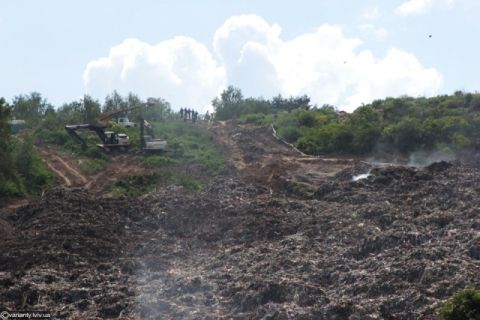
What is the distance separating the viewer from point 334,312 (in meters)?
14.6

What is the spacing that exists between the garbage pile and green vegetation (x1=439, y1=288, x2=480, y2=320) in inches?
49.9

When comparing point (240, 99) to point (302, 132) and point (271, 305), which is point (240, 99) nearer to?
point (302, 132)

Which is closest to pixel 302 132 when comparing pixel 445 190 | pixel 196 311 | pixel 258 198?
pixel 258 198

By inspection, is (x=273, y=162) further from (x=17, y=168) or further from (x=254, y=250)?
(x=254, y=250)

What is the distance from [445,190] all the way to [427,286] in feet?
24.3

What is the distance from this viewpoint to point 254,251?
63.3 ft

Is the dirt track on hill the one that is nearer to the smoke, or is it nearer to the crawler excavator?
the smoke

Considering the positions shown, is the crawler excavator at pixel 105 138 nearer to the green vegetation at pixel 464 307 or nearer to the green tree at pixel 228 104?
the green tree at pixel 228 104

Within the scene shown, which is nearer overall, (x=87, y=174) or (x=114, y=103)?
(x=87, y=174)

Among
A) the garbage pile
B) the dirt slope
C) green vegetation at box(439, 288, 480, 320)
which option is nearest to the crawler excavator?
the dirt slope

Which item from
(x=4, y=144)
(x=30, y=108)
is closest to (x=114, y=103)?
(x=30, y=108)

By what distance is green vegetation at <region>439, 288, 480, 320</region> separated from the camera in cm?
1203

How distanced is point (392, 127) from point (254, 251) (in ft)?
57.6

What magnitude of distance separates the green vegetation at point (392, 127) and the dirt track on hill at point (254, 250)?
7.25 metres
